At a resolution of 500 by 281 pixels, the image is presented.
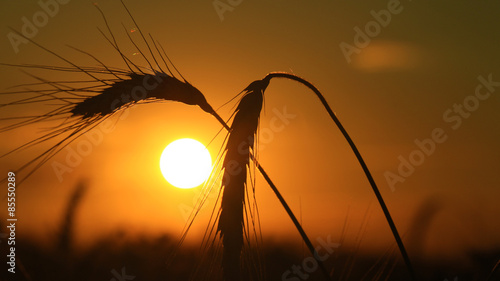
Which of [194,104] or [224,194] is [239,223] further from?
[194,104]

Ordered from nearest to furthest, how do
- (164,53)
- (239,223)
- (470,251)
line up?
(239,223), (164,53), (470,251)

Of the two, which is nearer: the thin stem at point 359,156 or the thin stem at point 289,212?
the thin stem at point 289,212

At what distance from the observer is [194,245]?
4965mm

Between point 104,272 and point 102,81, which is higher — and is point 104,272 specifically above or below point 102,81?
below

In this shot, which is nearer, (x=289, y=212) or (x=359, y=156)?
(x=289, y=212)

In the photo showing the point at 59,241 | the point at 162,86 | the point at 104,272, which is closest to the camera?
the point at 162,86

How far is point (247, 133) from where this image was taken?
6.91ft

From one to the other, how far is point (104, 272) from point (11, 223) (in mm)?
908

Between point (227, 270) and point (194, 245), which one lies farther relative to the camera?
point (194, 245)

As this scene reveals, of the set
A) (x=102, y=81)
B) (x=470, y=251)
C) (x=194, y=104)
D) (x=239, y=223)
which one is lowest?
(x=470, y=251)

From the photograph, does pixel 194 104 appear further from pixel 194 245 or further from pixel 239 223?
pixel 194 245

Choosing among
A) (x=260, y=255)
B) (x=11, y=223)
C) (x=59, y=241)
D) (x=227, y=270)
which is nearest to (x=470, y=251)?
(x=260, y=255)

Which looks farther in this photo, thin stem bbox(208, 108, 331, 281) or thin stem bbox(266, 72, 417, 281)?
thin stem bbox(266, 72, 417, 281)

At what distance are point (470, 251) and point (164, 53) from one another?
2.78 metres
